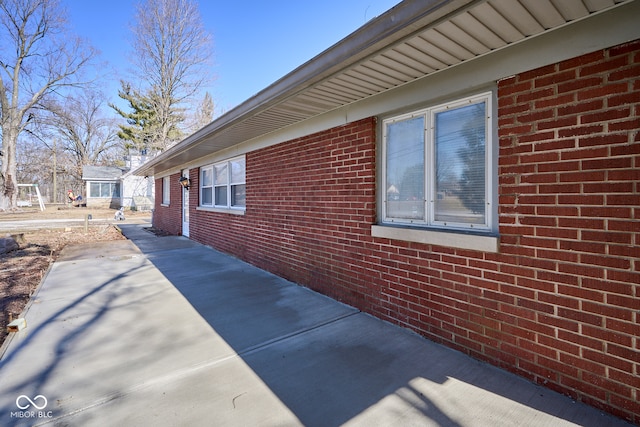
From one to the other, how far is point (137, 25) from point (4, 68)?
40.4 feet

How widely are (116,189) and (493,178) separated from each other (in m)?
39.4

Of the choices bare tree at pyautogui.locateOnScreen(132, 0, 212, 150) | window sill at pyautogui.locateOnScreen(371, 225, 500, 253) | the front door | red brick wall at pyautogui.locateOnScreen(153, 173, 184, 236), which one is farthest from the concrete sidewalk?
bare tree at pyautogui.locateOnScreen(132, 0, 212, 150)

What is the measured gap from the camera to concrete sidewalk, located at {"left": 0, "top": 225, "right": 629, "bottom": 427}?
7.18ft

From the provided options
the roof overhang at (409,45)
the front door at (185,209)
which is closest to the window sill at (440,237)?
the roof overhang at (409,45)

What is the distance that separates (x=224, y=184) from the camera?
8.55 m

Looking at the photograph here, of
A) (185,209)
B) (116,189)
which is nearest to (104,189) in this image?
(116,189)

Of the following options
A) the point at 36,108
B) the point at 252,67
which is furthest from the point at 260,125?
the point at 36,108

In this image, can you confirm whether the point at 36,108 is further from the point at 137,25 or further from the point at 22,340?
the point at 22,340

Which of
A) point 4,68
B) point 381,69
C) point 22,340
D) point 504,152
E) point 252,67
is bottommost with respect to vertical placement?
point 22,340

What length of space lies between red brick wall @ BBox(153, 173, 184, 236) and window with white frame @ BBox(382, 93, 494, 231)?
32.9 ft

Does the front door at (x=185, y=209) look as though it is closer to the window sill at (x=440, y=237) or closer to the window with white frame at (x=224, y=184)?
the window with white frame at (x=224, y=184)

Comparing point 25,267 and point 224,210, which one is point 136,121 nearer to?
point 25,267

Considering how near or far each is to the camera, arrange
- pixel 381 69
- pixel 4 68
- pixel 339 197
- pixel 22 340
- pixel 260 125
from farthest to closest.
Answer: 1. pixel 4 68
2. pixel 260 125
3. pixel 339 197
4. pixel 22 340
5. pixel 381 69

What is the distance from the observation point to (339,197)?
4496mm
